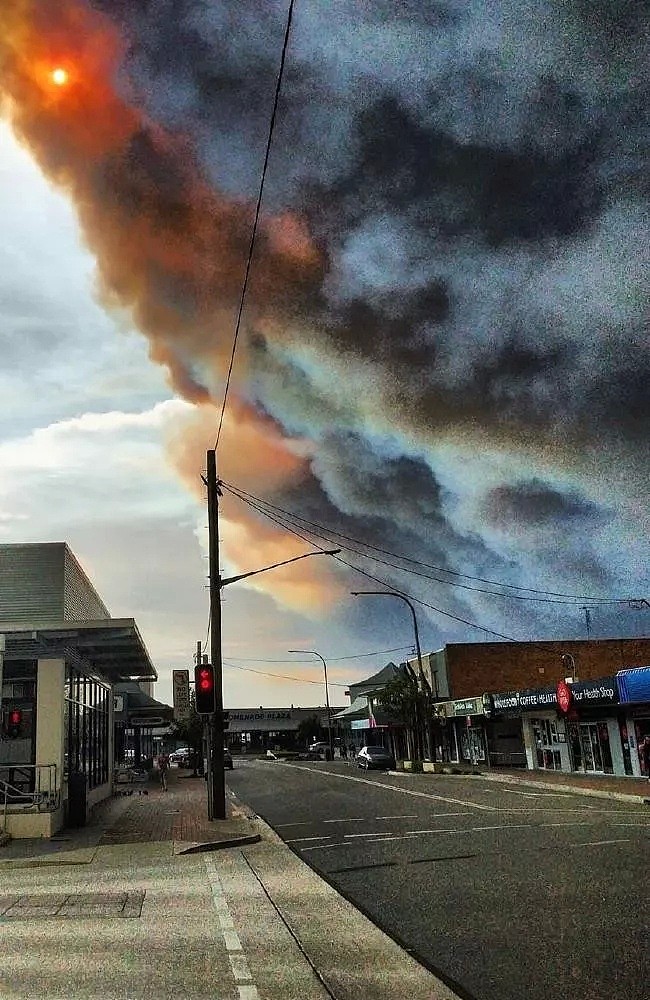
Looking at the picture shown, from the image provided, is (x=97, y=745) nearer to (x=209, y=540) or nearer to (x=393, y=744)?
(x=209, y=540)

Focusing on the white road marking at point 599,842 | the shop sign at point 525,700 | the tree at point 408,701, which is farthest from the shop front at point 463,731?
the white road marking at point 599,842

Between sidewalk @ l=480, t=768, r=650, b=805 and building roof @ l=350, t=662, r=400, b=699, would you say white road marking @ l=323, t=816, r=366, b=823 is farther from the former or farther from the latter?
building roof @ l=350, t=662, r=400, b=699

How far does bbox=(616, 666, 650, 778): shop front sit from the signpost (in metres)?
16.2

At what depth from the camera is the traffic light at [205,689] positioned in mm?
21000

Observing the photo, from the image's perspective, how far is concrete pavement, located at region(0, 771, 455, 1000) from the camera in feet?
21.9

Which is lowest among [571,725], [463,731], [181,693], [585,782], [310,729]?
[585,782]

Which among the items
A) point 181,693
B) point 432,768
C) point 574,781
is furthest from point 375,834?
point 432,768

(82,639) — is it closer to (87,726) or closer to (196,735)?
(87,726)

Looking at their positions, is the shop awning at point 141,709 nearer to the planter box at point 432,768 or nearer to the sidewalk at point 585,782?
→ the planter box at point 432,768

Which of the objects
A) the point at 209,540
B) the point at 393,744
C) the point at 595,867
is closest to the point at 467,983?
the point at 595,867

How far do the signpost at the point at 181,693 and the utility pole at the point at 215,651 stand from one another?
1101cm

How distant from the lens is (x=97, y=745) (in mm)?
27859

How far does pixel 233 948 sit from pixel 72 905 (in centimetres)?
313

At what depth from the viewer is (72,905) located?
10211 mm
